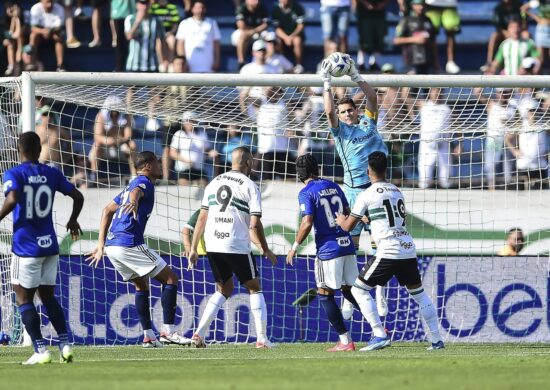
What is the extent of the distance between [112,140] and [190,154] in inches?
44.6

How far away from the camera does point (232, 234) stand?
12.8 meters

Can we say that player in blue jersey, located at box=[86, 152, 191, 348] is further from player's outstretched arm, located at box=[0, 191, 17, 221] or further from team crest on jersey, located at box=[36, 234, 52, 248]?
player's outstretched arm, located at box=[0, 191, 17, 221]

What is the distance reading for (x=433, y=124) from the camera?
52.2 feet

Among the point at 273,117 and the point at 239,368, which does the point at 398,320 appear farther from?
the point at 239,368

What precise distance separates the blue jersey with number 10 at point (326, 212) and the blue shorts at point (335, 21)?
9481mm

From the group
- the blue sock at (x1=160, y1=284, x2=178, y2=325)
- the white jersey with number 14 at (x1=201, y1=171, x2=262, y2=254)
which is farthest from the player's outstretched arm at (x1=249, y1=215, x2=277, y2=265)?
the blue sock at (x1=160, y1=284, x2=178, y2=325)

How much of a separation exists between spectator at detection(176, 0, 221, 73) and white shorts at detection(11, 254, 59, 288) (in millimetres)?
10439

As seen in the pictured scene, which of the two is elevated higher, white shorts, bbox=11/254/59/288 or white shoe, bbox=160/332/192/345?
white shorts, bbox=11/254/59/288

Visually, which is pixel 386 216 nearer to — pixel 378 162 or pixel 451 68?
pixel 378 162

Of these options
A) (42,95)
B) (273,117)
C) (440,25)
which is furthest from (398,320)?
(440,25)

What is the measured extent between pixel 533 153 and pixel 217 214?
5712mm

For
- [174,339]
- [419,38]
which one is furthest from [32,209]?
[419,38]

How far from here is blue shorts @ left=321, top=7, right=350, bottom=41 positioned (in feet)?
71.7

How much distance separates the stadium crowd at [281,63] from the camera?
53.0 ft
